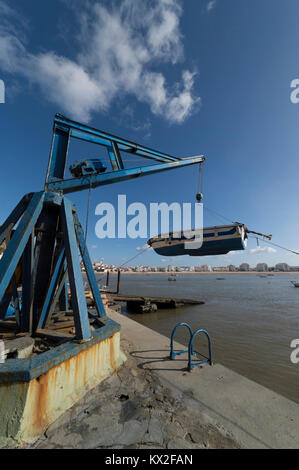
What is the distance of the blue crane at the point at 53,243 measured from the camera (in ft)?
10.9

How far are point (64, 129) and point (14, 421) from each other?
574 cm

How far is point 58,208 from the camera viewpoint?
14.2 ft

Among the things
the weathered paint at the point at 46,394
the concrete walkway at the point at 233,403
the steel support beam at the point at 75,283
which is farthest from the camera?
the steel support beam at the point at 75,283

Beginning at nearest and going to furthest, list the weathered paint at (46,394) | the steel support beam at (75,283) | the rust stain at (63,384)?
the weathered paint at (46,394) < the rust stain at (63,384) < the steel support beam at (75,283)

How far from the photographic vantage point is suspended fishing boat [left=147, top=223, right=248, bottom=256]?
12328mm

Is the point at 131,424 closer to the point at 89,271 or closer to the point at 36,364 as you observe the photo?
the point at 36,364

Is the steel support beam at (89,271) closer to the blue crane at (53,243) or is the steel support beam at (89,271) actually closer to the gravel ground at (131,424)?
the blue crane at (53,243)

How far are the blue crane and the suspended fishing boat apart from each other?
8881 millimetres

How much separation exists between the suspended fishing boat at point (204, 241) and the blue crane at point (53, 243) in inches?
350

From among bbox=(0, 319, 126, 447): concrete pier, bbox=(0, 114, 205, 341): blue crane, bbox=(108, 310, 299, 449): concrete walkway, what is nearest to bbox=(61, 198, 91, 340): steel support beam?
bbox=(0, 114, 205, 341): blue crane

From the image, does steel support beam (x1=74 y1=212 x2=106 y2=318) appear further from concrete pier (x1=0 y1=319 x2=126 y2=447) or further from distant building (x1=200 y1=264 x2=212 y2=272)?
distant building (x1=200 y1=264 x2=212 y2=272)

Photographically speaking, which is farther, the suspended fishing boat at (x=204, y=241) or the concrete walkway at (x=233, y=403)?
the suspended fishing boat at (x=204, y=241)

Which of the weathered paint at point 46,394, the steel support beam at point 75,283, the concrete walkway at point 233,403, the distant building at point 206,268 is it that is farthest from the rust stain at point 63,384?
the distant building at point 206,268

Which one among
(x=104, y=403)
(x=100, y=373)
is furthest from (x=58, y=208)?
(x=104, y=403)
